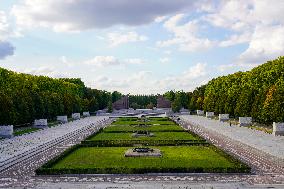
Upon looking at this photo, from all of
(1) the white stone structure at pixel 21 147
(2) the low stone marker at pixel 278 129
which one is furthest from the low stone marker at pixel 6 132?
(2) the low stone marker at pixel 278 129

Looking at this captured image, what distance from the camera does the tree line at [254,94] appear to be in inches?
1896

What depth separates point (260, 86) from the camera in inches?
2339

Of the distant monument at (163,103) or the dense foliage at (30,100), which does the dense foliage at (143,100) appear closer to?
the distant monument at (163,103)

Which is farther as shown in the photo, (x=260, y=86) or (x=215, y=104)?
(x=215, y=104)

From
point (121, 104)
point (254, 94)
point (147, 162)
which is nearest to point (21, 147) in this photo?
point (147, 162)

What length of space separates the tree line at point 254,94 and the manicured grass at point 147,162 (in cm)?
1864

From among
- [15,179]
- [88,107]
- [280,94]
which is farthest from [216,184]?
[88,107]

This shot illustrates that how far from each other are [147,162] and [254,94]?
123 feet

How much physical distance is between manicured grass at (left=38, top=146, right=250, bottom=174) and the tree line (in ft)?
61.2

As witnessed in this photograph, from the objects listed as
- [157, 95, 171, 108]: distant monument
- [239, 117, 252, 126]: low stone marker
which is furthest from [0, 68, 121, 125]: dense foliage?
[157, 95, 171, 108]: distant monument

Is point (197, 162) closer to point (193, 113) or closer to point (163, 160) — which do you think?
point (163, 160)

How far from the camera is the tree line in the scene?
48.2m

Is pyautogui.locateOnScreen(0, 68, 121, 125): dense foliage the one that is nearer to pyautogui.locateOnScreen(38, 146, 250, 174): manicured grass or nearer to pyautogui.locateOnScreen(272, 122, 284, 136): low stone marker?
pyautogui.locateOnScreen(38, 146, 250, 174): manicured grass

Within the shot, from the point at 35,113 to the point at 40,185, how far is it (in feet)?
130
